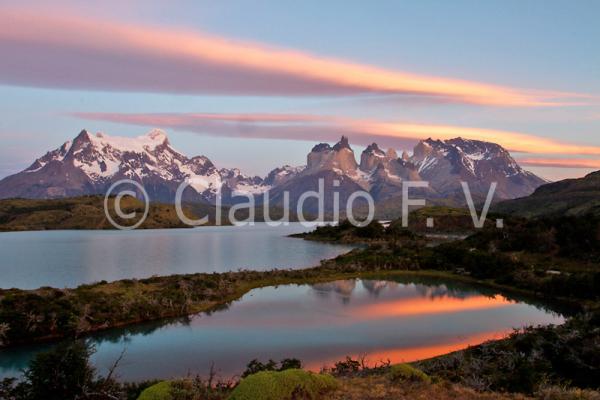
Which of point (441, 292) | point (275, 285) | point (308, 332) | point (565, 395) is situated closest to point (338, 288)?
point (275, 285)

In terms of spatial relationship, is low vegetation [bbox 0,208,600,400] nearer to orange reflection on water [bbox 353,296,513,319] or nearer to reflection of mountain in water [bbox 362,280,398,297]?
reflection of mountain in water [bbox 362,280,398,297]

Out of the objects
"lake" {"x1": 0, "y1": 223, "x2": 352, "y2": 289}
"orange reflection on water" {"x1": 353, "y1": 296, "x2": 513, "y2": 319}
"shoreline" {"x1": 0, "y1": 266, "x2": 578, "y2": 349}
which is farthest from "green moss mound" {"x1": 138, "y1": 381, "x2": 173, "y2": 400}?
"lake" {"x1": 0, "y1": 223, "x2": 352, "y2": 289}

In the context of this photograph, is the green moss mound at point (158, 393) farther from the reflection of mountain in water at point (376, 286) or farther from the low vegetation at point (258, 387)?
the reflection of mountain in water at point (376, 286)

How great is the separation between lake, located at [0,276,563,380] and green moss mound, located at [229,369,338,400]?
19.7m

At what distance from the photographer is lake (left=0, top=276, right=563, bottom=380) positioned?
41625 mm

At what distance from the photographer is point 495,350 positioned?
3356 centimetres

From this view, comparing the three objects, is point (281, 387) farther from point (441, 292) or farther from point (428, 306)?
point (441, 292)

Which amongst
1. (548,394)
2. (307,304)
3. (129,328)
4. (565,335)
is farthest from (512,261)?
(548,394)

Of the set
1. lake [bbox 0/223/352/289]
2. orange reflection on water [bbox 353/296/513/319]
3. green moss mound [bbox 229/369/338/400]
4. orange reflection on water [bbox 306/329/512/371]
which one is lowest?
lake [bbox 0/223/352/289]

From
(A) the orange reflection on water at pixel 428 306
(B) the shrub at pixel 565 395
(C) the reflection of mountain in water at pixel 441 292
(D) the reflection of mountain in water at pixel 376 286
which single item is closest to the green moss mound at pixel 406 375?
(B) the shrub at pixel 565 395

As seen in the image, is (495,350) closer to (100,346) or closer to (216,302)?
(100,346)

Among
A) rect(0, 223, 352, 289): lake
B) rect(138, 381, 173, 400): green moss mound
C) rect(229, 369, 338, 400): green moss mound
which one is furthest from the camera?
rect(0, 223, 352, 289): lake

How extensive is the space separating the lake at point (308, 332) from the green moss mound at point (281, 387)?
1970cm

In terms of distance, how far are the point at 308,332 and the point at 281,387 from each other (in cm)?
3421
